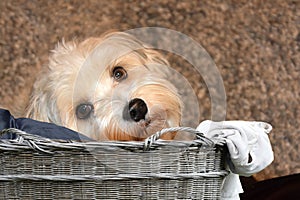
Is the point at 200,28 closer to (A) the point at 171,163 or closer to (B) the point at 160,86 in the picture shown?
(B) the point at 160,86

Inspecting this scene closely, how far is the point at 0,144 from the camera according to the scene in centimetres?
106

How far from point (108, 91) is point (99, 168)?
15.3 inches

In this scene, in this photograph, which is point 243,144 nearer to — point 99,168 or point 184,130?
point 184,130

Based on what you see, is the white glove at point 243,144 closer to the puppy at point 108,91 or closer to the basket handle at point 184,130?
the basket handle at point 184,130

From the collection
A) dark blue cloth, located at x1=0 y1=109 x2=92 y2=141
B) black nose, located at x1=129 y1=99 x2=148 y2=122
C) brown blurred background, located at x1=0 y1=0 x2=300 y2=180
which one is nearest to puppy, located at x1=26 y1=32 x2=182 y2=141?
black nose, located at x1=129 y1=99 x2=148 y2=122

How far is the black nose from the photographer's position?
129 cm

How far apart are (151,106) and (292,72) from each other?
1.32 meters

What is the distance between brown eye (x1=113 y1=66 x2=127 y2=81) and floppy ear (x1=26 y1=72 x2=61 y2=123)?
0.15m

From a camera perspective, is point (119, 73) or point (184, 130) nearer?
point (184, 130)

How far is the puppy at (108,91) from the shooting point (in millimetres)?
1327

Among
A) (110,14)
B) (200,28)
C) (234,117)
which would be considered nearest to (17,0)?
(110,14)

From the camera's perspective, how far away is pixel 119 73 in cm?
149

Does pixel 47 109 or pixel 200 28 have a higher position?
pixel 200 28

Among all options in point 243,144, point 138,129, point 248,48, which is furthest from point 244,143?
point 248,48
